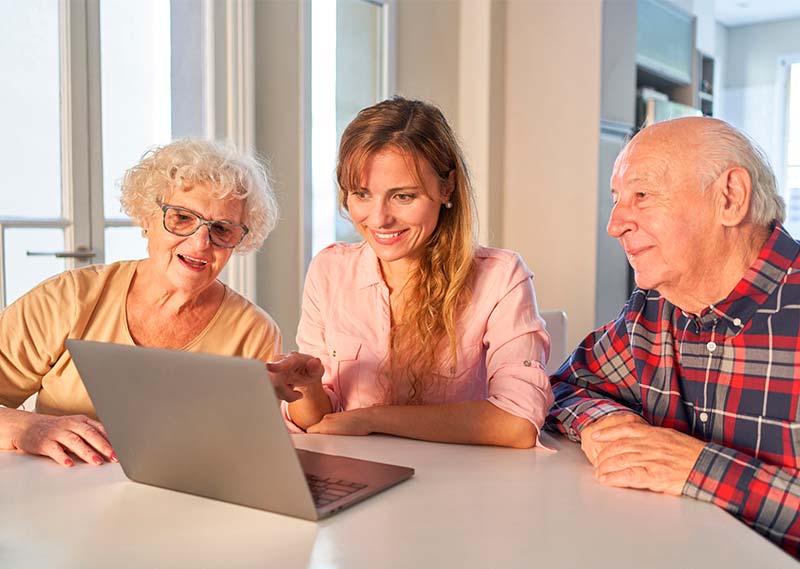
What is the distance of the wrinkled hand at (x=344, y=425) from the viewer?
1.46 meters

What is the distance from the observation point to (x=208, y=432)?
3.38 ft

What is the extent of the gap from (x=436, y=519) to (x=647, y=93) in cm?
411

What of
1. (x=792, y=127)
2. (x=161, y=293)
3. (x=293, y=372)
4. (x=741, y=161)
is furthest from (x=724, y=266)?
(x=792, y=127)

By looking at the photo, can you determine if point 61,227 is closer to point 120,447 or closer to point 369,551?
point 120,447

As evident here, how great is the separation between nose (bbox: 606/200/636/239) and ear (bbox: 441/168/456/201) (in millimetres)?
388

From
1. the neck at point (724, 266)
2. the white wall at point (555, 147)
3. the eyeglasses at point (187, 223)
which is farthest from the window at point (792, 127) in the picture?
the eyeglasses at point (187, 223)

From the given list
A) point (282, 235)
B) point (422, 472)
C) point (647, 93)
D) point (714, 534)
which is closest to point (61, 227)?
point (282, 235)

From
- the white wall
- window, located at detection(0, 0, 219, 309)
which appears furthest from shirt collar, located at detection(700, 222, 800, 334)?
the white wall

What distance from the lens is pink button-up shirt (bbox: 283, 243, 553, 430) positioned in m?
1.62

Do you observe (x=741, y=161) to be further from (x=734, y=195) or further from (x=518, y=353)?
(x=518, y=353)

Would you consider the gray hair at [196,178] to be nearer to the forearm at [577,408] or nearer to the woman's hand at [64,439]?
the woman's hand at [64,439]

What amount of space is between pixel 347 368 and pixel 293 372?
0.30 m

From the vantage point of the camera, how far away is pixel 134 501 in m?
1.10

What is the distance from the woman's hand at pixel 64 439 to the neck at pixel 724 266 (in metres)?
1.00
